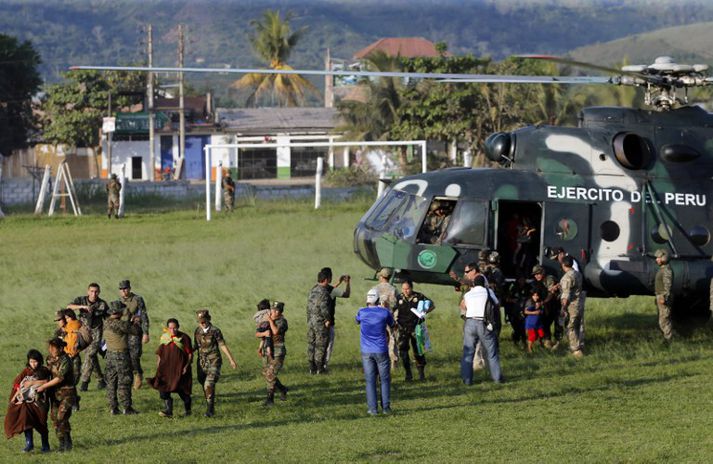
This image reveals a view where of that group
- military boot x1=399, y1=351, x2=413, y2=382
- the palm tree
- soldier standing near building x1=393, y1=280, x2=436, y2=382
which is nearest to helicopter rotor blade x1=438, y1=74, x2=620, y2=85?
soldier standing near building x1=393, y1=280, x2=436, y2=382

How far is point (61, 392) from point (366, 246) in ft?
22.7

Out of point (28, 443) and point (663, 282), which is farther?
point (663, 282)

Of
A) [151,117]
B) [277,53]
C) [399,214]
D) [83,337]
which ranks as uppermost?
[277,53]

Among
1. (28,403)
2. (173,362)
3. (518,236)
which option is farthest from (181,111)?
(28,403)

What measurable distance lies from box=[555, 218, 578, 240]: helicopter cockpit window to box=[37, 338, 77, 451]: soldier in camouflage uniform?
8.66 m

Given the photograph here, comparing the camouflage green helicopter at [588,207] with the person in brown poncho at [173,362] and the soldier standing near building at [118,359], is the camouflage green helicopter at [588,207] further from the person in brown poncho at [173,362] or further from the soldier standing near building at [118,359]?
the soldier standing near building at [118,359]

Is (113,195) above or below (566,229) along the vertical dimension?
below

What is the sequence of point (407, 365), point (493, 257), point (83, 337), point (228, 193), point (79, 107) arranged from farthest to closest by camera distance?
point (79, 107), point (228, 193), point (493, 257), point (407, 365), point (83, 337)

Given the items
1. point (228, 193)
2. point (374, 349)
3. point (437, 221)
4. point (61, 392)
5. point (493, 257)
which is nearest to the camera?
point (61, 392)

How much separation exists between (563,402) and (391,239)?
450 centimetres

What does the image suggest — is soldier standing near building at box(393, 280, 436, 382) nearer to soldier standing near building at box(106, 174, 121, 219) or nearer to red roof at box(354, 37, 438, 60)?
soldier standing near building at box(106, 174, 121, 219)

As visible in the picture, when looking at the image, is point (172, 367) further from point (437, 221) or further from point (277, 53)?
point (277, 53)

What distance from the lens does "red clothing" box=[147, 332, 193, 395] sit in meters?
16.0

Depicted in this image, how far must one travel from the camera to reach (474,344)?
17.9 metres
